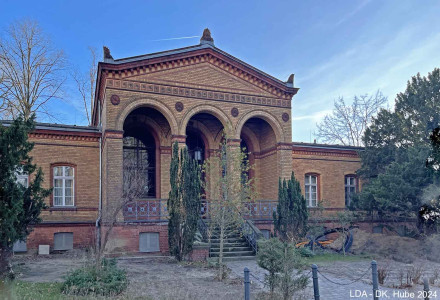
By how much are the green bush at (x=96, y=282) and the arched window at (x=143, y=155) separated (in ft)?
36.2

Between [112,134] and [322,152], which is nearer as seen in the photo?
[112,134]

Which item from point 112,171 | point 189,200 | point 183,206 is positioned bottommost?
point 183,206

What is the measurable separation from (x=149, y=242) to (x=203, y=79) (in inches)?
319

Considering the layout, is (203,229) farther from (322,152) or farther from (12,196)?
(322,152)

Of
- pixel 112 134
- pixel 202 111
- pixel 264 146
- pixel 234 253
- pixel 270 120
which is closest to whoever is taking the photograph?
pixel 234 253

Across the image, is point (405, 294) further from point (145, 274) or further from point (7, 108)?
point (7, 108)

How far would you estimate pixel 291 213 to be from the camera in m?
17.8

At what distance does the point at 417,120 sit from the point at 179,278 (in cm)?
1575

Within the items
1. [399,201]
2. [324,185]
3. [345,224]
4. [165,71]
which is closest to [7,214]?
[165,71]

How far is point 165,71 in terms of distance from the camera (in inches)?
760

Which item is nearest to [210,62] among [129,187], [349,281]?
[129,187]

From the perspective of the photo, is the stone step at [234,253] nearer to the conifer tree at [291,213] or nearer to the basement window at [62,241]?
the conifer tree at [291,213]

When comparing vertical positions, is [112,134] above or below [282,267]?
above

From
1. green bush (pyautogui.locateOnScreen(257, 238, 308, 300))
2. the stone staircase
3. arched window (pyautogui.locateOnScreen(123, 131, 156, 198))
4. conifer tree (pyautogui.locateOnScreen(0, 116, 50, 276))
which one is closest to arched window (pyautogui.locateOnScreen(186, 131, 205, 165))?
arched window (pyautogui.locateOnScreen(123, 131, 156, 198))
